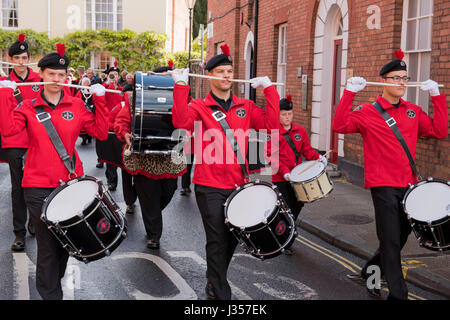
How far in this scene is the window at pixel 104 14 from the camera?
35.8 metres

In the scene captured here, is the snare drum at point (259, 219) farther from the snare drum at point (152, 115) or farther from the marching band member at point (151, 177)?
the marching band member at point (151, 177)

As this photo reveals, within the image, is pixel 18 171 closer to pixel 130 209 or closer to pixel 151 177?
pixel 151 177

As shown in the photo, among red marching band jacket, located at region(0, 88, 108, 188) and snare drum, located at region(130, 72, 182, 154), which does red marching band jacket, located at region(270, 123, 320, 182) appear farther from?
red marching band jacket, located at region(0, 88, 108, 188)

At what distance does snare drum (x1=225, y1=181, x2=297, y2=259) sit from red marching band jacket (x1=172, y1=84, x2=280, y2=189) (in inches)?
10.3

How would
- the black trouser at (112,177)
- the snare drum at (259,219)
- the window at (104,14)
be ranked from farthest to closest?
the window at (104,14), the black trouser at (112,177), the snare drum at (259,219)

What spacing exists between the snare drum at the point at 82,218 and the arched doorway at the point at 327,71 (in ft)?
28.7

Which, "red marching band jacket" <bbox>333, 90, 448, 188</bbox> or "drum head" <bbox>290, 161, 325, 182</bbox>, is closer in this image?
"red marching band jacket" <bbox>333, 90, 448, 188</bbox>

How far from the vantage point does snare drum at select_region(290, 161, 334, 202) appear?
21.5ft

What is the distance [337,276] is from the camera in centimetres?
614

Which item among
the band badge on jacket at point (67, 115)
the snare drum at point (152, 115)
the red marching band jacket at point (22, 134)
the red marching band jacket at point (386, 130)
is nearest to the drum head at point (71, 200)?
the band badge on jacket at point (67, 115)

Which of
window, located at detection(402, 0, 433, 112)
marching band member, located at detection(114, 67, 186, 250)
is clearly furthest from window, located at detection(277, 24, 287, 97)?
marching band member, located at detection(114, 67, 186, 250)

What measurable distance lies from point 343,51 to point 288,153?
616cm

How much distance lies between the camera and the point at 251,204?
4727 mm
